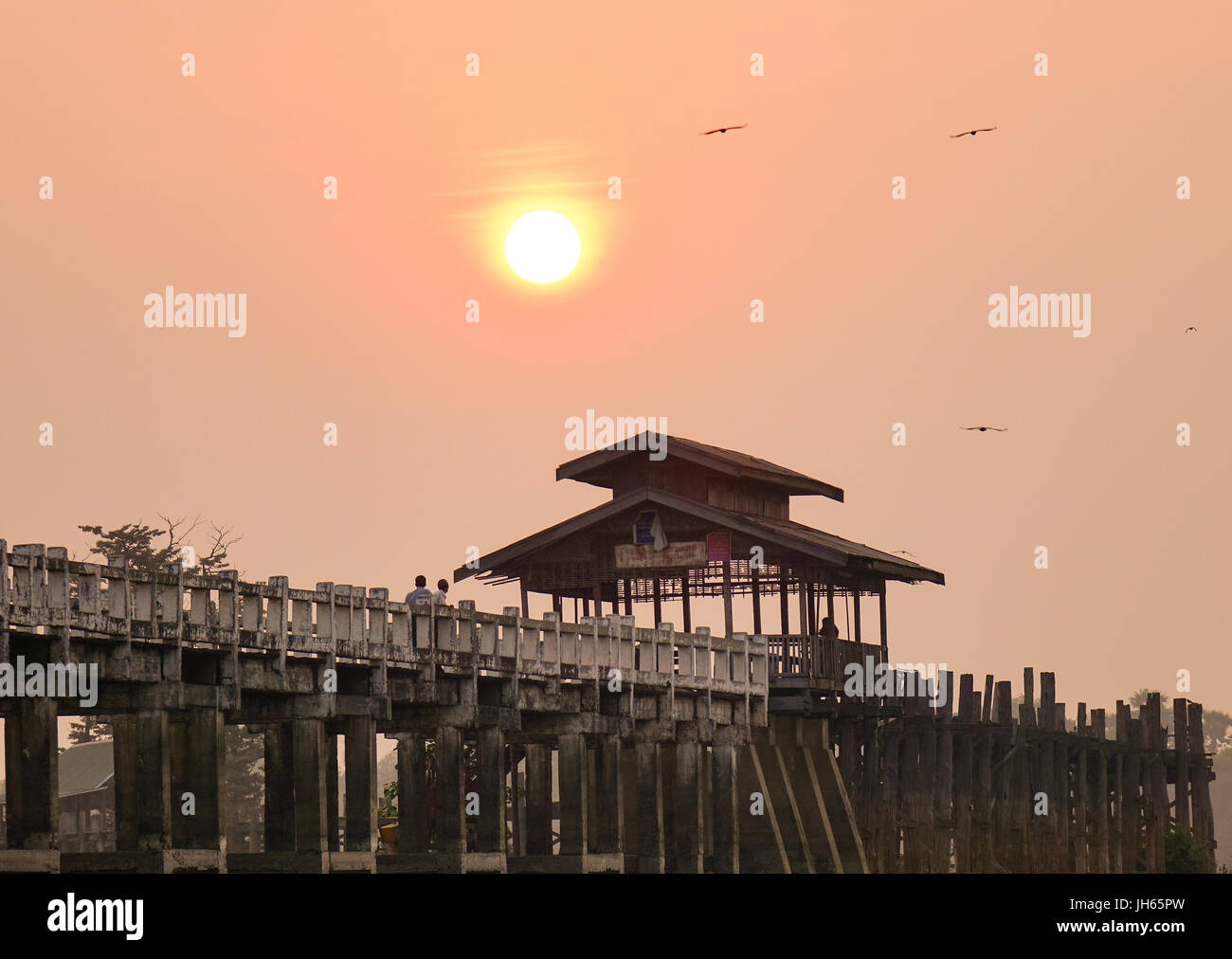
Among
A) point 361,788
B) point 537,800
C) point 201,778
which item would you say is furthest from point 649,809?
point 201,778

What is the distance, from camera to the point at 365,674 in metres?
39.8

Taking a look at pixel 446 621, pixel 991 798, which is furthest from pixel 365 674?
pixel 991 798

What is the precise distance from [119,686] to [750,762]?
843 inches

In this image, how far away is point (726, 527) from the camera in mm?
56594

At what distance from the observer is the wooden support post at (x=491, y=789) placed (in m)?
42.8

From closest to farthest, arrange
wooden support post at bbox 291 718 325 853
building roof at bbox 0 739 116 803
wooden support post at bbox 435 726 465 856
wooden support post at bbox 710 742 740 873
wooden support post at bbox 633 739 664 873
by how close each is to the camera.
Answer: wooden support post at bbox 291 718 325 853 → wooden support post at bbox 435 726 465 856 → wooden support post at bbox 633 739 664 873 → wooden support post at bbox 710 742 740 873 → building roof at bbox 0 739 116 803

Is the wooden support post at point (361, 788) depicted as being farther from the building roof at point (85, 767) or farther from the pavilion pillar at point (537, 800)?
the building roof at point (85, 767)

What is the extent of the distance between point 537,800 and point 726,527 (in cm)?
860

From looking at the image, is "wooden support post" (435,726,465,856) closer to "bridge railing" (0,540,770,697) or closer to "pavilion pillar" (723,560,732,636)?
"bridge railing" (0,540,770,697)

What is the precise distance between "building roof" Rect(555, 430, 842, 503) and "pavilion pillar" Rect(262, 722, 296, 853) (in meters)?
19.3

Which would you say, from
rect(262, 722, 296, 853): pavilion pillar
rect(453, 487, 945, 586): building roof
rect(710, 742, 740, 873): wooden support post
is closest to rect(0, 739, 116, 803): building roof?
rect(453, 487, 945, 586): building roof

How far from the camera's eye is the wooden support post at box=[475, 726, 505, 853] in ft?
140
